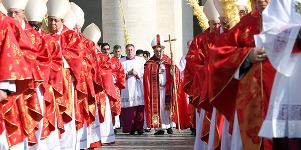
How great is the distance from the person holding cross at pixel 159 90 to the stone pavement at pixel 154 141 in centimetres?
30

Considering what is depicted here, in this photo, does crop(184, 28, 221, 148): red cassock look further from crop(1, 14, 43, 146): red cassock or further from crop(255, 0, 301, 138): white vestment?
crop(255, 0, 301, 138): white vestment

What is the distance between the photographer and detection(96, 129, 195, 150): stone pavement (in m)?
15.4

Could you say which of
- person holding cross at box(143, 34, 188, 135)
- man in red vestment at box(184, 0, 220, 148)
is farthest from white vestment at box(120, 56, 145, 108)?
man in red vestment at box(184, 0, 220, 148)

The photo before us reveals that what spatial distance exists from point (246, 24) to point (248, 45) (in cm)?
20

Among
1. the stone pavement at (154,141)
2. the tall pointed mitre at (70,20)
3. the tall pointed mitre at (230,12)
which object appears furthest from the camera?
the stone pavement at (154,141)

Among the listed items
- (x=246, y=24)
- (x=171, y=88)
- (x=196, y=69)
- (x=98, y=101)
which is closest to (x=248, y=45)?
(x=246, y=24)

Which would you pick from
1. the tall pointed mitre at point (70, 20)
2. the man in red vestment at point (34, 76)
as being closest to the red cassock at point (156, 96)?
the tall pointed mitre at point (70, 20)

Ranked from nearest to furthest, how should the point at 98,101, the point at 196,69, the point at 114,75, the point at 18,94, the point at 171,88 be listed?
the point at 18,94, the point at 196,69, the point at 98,101, the point at 114,75, the point at 171,88

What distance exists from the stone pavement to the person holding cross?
298 mm

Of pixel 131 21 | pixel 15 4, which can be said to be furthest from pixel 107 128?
pixel 131 21

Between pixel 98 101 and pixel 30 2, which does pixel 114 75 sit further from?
pixel 30 2

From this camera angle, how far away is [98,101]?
15.2 metres

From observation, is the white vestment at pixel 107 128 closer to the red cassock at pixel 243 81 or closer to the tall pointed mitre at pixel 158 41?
the tall pointed mitre at pixel 158 41

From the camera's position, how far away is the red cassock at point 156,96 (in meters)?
19.8
